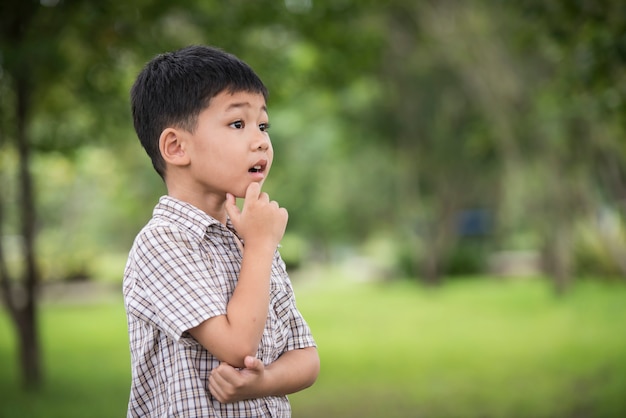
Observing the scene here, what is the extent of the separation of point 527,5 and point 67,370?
7.50m

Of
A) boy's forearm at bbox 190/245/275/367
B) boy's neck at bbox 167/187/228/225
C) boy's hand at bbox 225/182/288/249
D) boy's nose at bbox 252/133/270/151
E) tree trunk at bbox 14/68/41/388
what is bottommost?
boy's forearm at bbox 190/245/275/367

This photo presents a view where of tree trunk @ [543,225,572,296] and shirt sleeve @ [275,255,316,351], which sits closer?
shirt sleeve @ [275,255,316,351]

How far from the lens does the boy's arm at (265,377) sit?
1.59 metres

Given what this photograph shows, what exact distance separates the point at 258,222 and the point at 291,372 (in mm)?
339

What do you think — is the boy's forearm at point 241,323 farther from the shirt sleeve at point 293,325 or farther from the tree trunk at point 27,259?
the tree trunk at point 27,259

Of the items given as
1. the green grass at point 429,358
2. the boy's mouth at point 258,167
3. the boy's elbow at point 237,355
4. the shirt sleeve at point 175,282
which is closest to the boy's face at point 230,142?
the boy's mouth at point 258,167

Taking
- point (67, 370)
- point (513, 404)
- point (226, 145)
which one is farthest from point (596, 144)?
point (226, 145)

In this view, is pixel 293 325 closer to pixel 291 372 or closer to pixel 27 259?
pixel 291 372

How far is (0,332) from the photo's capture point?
1542cm

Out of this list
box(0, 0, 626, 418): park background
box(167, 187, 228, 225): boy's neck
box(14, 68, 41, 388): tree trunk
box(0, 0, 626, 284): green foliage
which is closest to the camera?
box(167, 187, 228, 225): boy's neck

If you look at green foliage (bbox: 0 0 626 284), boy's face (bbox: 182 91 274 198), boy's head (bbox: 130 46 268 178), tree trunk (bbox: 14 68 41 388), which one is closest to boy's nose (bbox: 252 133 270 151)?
boy's face (bbox: 182 91 274 198)

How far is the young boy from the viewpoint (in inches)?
62.9

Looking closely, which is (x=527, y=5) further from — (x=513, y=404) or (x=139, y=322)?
(x=139, y=322)

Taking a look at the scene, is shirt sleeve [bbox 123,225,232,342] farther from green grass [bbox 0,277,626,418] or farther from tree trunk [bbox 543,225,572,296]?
tree trunk [bbox 543,225,572,296]
